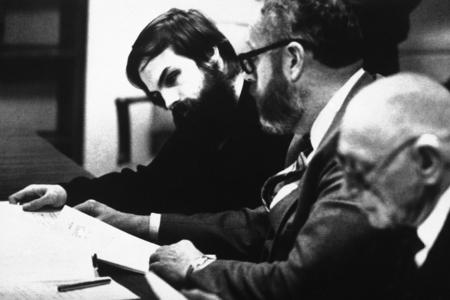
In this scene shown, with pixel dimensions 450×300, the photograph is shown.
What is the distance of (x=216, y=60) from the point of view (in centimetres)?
197

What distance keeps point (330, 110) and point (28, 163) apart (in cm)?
128

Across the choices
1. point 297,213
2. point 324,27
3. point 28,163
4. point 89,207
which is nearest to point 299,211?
point 297,213

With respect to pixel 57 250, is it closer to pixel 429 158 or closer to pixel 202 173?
pixel 202 173

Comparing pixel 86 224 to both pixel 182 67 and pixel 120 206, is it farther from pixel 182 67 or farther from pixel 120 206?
pixel 182 67

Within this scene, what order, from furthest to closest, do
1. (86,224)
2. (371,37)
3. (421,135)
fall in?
(86,224) → (371,37) → (421,135)

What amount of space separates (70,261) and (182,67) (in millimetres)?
659

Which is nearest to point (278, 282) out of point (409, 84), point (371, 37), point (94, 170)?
point (409, 84)

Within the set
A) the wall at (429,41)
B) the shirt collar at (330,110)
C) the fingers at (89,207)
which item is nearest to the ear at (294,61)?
the shirt collar at (330,110)

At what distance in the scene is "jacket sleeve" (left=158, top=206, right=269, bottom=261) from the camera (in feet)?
6.33

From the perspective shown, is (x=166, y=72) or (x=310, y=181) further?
(x=166, y=72)

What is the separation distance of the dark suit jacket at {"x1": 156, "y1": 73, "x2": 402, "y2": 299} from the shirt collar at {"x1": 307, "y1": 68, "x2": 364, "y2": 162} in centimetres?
2

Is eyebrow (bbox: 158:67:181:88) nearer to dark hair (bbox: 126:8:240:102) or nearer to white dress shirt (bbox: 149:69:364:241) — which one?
dark hair (bbox: 126:8:240:102)

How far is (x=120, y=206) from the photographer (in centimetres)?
204

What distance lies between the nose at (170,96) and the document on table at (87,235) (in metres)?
0.38
